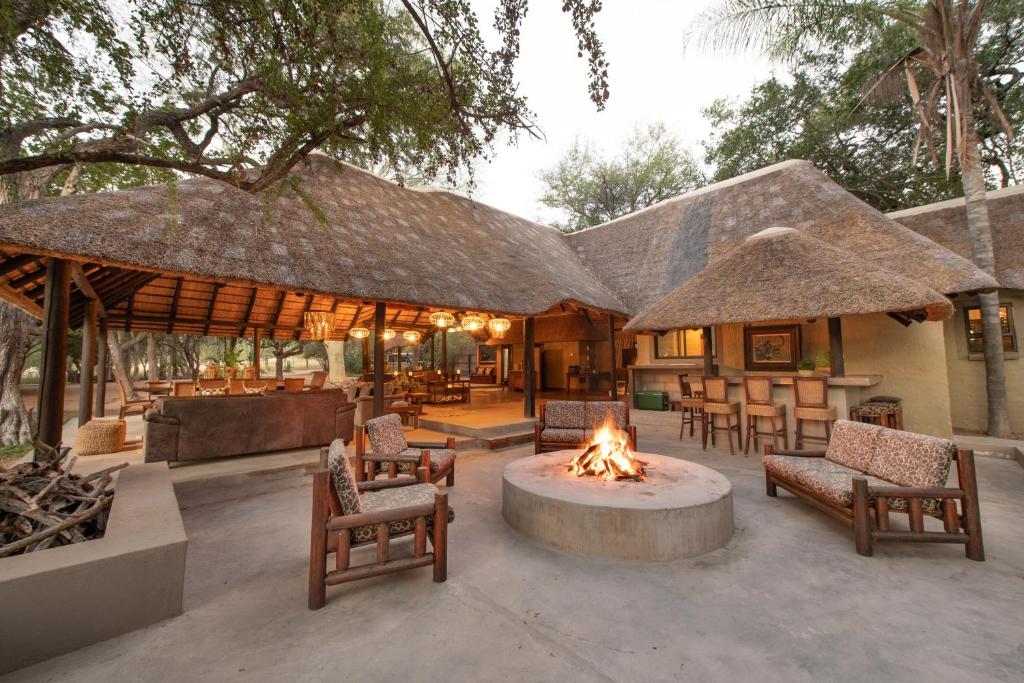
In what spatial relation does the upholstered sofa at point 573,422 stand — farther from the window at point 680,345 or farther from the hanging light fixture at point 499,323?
the window at point 680,345

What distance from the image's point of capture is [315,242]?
263 inches

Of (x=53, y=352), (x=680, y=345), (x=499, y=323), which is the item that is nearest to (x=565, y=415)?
(x=499, y=323)

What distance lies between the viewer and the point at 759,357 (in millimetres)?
8992

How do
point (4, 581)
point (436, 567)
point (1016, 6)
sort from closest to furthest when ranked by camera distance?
point (4, 581)
point (436, 567)
point (1016, 6)

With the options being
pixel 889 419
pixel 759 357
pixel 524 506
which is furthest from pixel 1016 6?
pixel 524 506

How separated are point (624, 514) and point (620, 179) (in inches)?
897

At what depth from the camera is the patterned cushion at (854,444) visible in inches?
149

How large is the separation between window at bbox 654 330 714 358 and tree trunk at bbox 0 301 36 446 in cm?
1440

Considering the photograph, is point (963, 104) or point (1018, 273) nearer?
point (963, 104)

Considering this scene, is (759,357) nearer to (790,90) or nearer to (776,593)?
(776,593)

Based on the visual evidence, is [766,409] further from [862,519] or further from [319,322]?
[319,322]

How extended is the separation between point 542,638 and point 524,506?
54.6 inches

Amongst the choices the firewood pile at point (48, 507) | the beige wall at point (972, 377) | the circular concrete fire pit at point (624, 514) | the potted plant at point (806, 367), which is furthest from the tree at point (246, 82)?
the beige wall at point (972, 377)

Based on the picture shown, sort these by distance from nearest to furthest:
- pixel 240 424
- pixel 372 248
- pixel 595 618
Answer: pixel 595 618 < pixel 240 424 < pixel 372 248
